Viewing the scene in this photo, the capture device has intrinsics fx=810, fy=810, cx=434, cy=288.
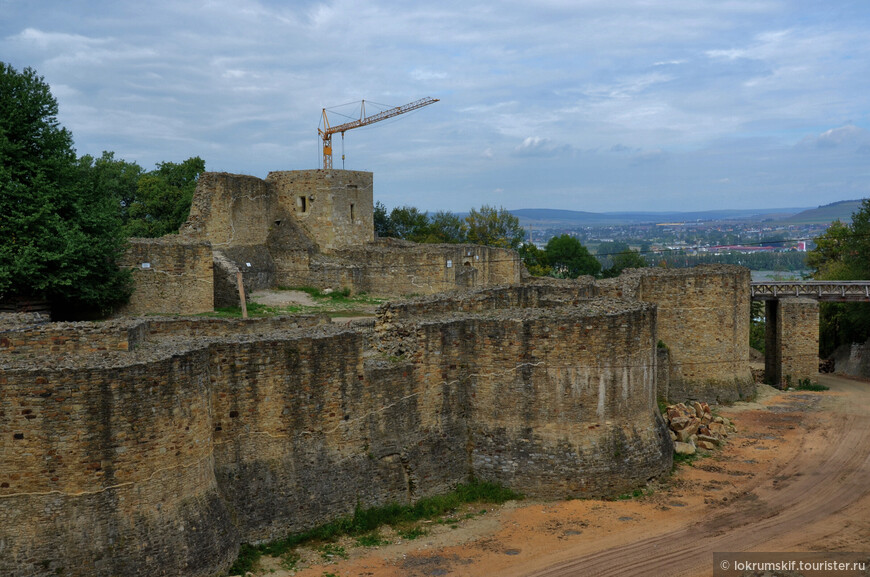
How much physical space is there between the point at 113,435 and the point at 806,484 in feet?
44.5

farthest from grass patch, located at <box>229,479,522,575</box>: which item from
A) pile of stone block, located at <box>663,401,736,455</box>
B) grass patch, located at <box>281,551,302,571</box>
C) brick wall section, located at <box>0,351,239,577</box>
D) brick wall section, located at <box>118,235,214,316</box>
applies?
brick wall section, located at <box>118,235,214,316</box>

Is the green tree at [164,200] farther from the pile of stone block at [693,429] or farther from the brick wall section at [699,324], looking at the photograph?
the pile of stone block at [693,429]

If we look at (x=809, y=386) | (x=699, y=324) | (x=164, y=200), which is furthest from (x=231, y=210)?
(x=809, y=386)

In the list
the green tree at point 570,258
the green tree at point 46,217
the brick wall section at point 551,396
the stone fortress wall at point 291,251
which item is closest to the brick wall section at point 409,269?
the stone fortress wall at point 291,251

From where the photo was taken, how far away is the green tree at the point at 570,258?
216 feet

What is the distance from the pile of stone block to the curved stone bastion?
1.86 meters

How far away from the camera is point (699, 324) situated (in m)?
24.3

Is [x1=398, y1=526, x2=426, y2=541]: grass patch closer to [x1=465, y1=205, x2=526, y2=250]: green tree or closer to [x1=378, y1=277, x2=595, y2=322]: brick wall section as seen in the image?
[x1=378, y1=277, x2=595, y2=322]: brick wall section

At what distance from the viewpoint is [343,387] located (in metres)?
13.5

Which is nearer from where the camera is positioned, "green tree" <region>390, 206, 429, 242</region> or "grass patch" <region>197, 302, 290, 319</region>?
"grass patch" <region>197, 302, 290, 319</region>

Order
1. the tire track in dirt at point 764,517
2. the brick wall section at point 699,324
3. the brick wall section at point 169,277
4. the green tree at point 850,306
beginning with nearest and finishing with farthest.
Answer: the tire track in dirt at point 764,517 → the brick wall section at point 169,277 → the brick wall section at point 699,324 → the green tree at point 850,306

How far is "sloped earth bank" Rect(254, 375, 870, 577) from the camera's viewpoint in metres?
12.5

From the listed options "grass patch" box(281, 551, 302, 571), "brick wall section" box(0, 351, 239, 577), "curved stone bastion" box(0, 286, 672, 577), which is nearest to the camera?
"brick wall section" box(0, 351, 239, 577)

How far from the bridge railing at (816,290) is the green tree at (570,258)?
34407 millimetres
